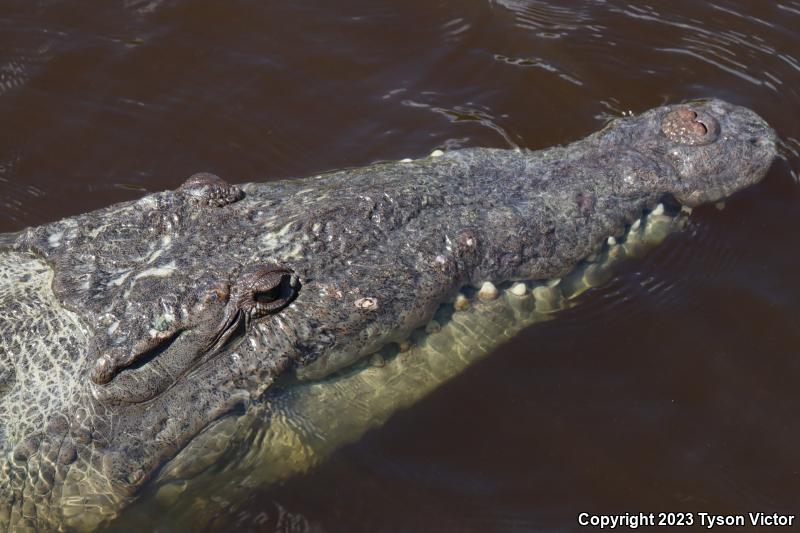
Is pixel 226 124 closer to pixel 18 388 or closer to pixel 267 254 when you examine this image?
pixel 267 254

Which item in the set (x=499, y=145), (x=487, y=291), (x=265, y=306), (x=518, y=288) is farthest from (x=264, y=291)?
(x=499, y=145)

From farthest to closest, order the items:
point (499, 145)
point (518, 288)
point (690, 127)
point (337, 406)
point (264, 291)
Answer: point (499, 145) < point (690, 127) < point (518, 288) < point (337, 406) < point (264, 291)

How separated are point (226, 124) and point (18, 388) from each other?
104 inches

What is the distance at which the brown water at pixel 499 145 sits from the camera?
3846 millimetres

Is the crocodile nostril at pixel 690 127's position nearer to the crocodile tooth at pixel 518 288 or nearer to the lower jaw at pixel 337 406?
the lower jaw at pixel 337 406

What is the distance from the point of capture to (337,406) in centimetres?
365

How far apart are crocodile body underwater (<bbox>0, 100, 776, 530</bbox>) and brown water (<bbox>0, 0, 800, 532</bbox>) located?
1.08ft

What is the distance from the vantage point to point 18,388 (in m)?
3.26

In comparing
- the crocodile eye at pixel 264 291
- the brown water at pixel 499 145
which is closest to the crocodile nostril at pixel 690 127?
the brown water at pixel 499 145

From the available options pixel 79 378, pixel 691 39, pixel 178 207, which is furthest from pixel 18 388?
pixel 691 39

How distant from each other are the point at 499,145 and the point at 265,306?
8.14ft

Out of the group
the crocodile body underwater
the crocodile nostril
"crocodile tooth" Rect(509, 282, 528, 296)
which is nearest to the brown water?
the crocodile body underwater

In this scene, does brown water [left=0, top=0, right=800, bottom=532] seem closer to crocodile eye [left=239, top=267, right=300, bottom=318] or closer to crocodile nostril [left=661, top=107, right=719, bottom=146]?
crocodile nostril [left=661, top=107, right=719, bottom=146]

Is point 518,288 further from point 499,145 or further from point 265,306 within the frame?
point 499,145
